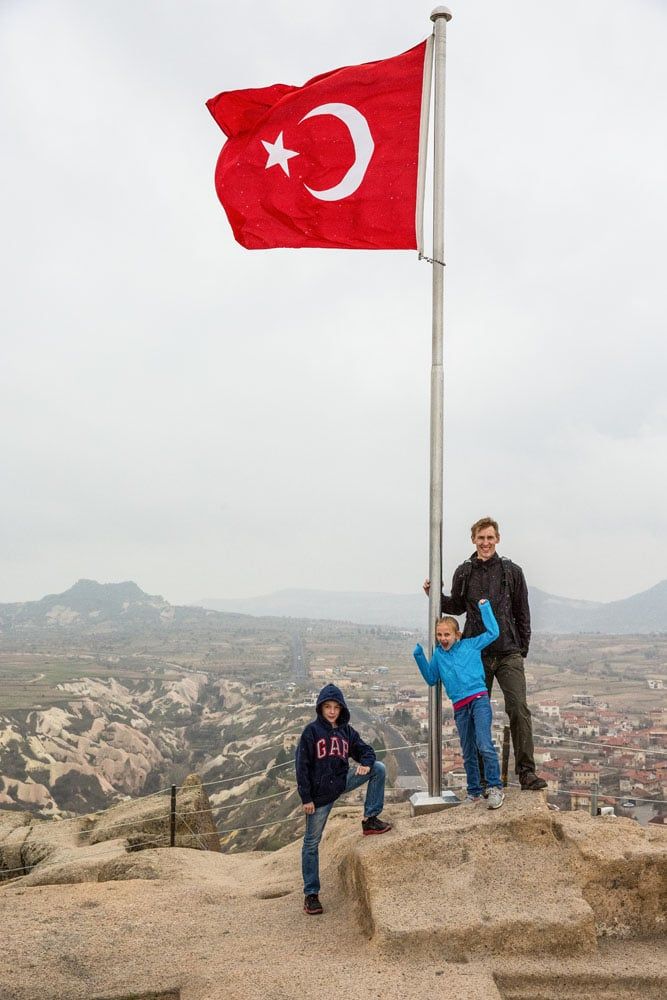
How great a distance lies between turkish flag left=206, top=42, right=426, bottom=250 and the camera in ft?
24.0

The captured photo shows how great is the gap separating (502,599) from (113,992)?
441 cm

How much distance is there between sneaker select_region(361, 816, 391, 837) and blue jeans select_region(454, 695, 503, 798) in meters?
0.94

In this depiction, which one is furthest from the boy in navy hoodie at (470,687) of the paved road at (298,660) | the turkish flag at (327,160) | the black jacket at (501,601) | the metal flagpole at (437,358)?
the paved road at (298,660)

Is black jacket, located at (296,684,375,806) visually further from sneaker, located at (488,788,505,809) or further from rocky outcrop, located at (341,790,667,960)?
sneaker, located at (488,788,505,809)

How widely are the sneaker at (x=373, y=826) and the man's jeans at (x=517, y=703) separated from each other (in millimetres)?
1414

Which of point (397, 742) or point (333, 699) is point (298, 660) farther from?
point (333, 699)

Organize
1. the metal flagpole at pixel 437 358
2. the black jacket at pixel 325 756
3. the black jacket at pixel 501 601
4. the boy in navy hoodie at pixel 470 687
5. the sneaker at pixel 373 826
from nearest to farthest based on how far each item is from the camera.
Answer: the black jacket at pixel 325 756 < the sneaker at pixel 373 826 < the boy in navy hoodie at pixel 470 687 < the black jacket at pixel 501 601 < the metal flagpole at pixel 437 358

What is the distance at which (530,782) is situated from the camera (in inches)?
256

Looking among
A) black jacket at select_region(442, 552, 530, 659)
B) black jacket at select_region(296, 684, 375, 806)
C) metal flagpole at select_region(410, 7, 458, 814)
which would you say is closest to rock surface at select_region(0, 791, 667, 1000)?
black jacket at select_region(296, 684, 375, 806)

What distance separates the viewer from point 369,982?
4422mm

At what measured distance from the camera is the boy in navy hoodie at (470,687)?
617cm

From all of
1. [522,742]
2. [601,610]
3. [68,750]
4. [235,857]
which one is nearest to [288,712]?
[68,750]

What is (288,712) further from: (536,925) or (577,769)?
(536,925)

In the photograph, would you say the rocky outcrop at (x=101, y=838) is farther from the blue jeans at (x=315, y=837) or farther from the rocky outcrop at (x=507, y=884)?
the rocky outcrop at (x=507, y=884)
